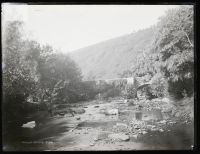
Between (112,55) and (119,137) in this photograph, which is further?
(112,55)

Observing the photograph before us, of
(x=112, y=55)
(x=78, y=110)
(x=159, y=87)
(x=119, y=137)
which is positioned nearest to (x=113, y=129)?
(x=119, y=137)

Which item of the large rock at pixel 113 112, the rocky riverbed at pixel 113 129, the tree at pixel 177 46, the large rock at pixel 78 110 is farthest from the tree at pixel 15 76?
the tree at pixel 177 46

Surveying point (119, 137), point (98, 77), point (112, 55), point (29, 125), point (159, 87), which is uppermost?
point (112, 55)

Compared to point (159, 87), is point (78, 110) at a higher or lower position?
lower

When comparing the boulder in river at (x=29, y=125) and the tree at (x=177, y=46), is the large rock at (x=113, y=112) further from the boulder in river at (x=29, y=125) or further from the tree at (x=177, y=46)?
the boulder in river at (x=29, y=125)

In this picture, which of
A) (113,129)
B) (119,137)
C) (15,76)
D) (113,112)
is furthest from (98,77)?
(15,76)

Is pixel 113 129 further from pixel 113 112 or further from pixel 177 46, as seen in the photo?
pixel 177 46

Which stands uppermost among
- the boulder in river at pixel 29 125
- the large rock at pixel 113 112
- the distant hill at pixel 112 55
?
the distant hill at pixel 112 55
